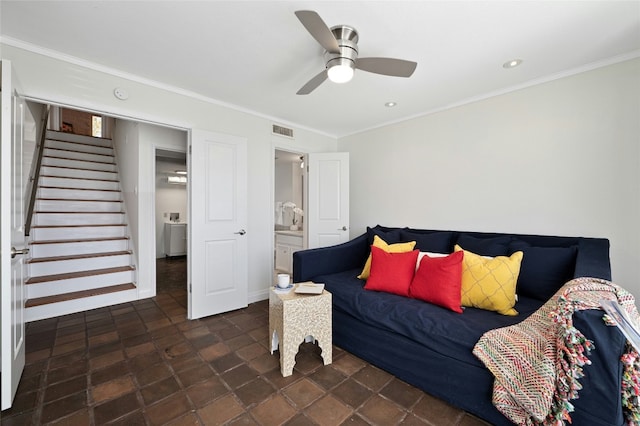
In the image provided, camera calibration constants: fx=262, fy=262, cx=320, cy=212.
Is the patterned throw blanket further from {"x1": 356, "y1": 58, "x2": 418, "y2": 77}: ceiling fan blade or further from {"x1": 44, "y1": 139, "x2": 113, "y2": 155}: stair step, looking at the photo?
{"x1": 44, "y1": 139, "x2": 113, "y2": 155}: stair step

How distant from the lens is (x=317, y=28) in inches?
56.8

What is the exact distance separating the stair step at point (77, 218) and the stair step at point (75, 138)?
2106 millimetres

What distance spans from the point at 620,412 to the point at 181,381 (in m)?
2.32

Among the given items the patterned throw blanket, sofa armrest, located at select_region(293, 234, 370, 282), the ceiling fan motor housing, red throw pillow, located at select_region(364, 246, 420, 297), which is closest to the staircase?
sofa armrest, located at select_region(293, 234, 370, 282)

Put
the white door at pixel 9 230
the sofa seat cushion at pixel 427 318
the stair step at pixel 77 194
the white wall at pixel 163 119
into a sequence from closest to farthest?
the white door at pixel 9 230 < the sofa seat cushion at pixel 427 318 < the white wall at pixel 163 119 < the stair step at pixel 77 194

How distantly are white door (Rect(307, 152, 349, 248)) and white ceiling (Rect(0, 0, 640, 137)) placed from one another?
1.22 metres

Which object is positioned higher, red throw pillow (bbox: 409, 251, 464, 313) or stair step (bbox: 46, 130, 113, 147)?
stair step (bbox: 46, 130, 113, 147)

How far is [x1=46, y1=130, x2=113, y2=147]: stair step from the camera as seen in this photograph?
483 cm

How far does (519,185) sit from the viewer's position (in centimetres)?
250

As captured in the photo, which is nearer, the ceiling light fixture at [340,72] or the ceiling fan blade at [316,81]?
the ceiling light fixture at [340,72]

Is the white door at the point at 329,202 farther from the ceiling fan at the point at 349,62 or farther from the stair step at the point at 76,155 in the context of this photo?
the stair step at the point at 76,155

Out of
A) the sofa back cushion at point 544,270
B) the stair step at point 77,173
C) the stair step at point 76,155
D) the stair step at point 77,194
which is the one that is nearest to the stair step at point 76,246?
the stair step at point 77,194

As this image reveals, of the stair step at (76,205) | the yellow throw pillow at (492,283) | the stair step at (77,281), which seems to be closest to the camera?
the yellow throw pillow at (492,283)

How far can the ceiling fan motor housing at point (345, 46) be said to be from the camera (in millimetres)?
1738
